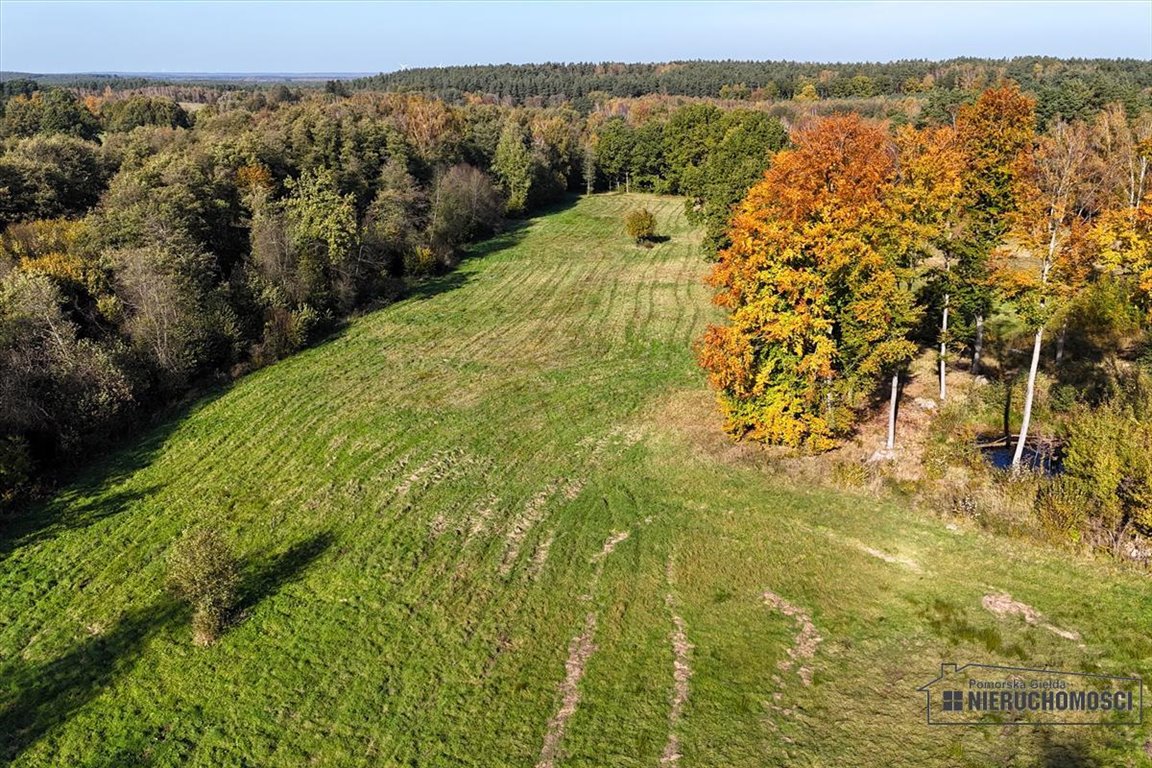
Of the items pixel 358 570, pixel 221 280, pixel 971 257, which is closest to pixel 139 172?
pixel 221 280

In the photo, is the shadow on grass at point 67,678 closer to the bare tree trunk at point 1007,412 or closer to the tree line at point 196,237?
the tree line at point 196,237

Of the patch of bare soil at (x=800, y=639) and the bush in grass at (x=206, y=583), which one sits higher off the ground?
the bush in grass at (x=206, y=583)

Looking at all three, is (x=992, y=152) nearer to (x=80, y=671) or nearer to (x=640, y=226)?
(x=80, y=671)

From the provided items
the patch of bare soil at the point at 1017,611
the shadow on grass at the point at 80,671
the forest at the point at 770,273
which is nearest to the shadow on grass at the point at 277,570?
the shadow on grass at the point at 80,671

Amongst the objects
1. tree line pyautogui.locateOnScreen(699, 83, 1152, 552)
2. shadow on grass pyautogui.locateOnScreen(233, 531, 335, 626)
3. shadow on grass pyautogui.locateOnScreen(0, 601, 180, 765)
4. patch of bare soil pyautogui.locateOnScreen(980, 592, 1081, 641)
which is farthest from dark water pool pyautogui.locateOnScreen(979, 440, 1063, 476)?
shadow on grass pyautogui.locateOnScreen(0, 601, 180, 765)

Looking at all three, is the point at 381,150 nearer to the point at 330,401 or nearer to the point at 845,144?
the point at 330,401

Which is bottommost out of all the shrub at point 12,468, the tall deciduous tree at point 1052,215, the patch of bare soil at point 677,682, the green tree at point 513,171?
the patch of bare soil at point 677,682

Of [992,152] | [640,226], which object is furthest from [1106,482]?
[640,226]
